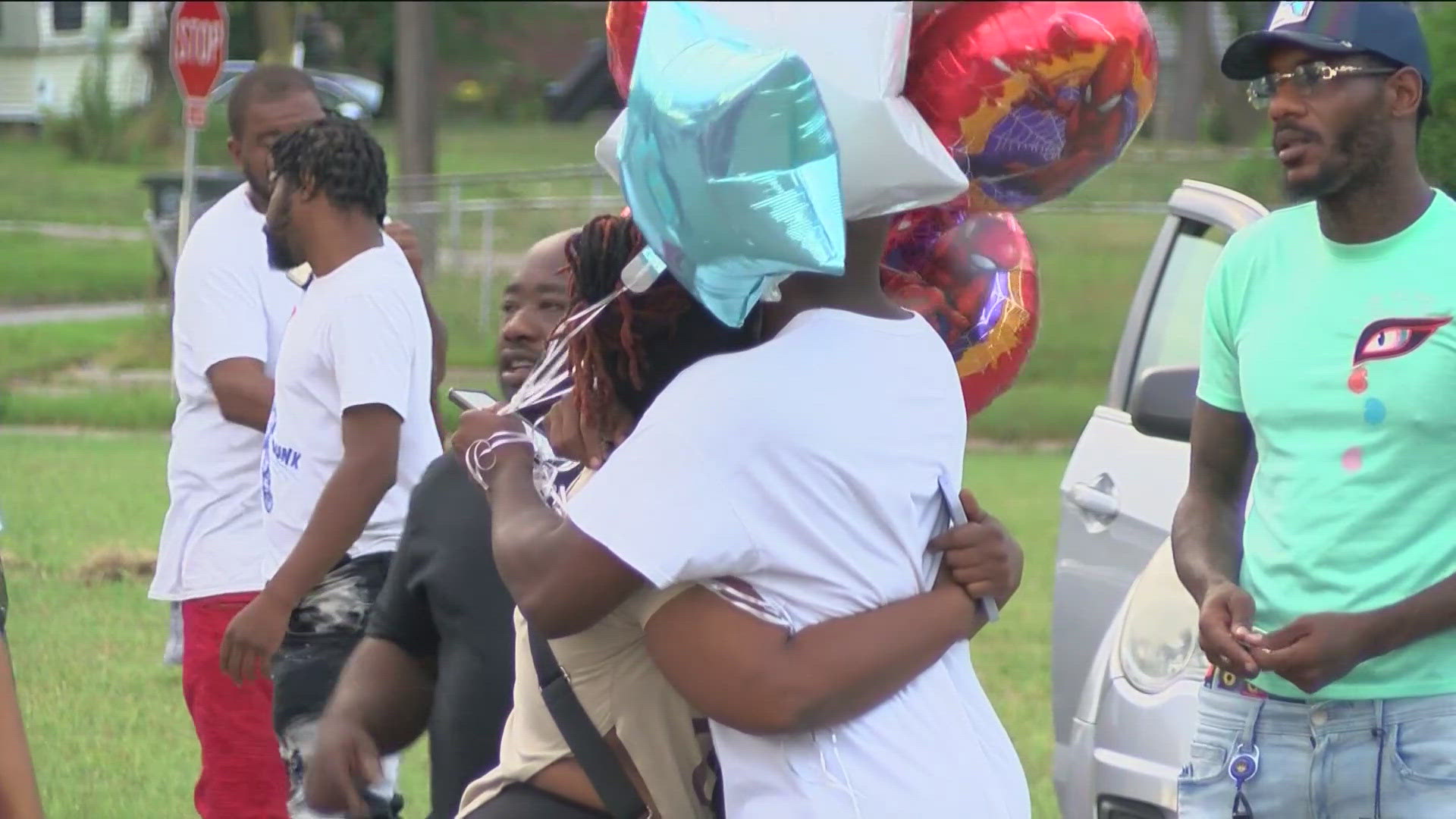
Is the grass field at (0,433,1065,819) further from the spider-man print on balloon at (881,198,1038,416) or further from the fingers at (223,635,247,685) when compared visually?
the spider-man print on balloon at (881,198,1038,416)

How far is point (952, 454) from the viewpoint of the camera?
2434mm

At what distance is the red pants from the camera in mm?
4590

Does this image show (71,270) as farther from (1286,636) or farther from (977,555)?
(977,555)

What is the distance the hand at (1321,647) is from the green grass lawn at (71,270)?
20087 mm

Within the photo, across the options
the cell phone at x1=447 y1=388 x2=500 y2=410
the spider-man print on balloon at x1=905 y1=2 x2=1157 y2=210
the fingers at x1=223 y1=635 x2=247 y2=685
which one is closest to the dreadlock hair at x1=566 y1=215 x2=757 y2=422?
the cell phone at x1=447 y1=388 x2=500 y2=410

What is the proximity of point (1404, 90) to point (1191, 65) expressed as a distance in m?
33.1

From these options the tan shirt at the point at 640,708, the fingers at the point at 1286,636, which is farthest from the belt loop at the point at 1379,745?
the tan shirt at the point at 640,708

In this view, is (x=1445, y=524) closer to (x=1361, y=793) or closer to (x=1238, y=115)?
(x=1361, y=793)

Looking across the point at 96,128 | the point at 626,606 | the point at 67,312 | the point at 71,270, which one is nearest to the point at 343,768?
the point at 626,606

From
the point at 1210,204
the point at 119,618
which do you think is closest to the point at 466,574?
the point at 1210,204

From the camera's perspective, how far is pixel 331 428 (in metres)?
4.21

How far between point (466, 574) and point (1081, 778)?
6.28 feet

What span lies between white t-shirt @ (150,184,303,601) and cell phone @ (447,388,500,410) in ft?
7.15

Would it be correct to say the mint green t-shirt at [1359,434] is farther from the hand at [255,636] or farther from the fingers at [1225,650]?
the hand at [255,636]
